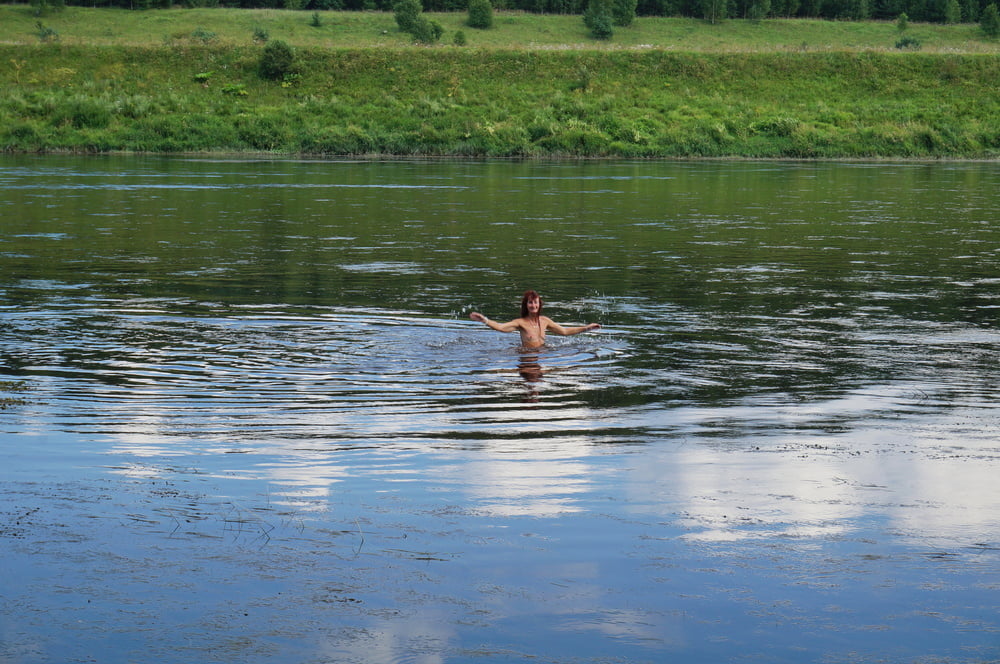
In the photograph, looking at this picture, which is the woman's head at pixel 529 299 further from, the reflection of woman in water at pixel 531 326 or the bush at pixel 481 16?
the bush at pixel 481 16

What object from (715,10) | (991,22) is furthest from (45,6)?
(991,22)

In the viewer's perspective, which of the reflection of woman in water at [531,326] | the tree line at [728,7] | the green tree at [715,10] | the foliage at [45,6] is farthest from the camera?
the tree line at [728,7]

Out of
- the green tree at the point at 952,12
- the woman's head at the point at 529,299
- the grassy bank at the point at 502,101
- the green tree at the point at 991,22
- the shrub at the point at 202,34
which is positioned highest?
the green tree at the point at 952,12

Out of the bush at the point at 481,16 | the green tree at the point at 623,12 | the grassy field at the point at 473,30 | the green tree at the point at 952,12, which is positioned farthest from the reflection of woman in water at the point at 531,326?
the green tree at the point at 952,12

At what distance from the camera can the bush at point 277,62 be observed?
260 ft

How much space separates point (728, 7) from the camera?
134m

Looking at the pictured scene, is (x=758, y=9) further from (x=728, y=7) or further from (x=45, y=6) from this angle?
(x=45, y=6)

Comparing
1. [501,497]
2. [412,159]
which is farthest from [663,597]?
[412,159]

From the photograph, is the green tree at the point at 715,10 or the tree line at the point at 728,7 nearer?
the green tree at the point at 715,10

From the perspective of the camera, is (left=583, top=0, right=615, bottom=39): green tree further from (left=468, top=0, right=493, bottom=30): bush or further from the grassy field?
(left=468, top=0, right=493, bottom=30): bush

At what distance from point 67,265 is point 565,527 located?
1859cm

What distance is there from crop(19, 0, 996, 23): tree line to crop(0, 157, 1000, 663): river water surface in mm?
111602

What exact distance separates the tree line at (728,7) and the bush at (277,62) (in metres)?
52.2

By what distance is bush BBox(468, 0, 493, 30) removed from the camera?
390ft
